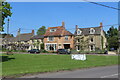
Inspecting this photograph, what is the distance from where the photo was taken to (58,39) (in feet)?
209

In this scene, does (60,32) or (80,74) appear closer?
(80,74)

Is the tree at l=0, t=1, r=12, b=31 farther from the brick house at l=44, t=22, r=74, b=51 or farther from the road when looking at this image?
the brick house at l=44, t=22, r=74, b=51

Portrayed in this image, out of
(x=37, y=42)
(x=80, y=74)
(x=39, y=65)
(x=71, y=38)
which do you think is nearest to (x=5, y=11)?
(x=39, y=65)

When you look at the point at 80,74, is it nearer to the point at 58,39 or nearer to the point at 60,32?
the point at 58,39

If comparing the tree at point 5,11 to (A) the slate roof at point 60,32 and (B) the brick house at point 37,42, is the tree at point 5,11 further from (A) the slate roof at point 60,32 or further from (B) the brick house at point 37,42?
(B) the brick house at point 37,42

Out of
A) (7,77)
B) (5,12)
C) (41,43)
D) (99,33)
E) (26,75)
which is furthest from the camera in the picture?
(41,43)

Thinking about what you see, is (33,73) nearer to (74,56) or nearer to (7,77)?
(7,77)

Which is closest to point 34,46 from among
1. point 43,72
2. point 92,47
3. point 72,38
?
point 72,38

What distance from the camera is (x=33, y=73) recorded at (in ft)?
41.6

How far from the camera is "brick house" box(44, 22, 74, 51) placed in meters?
62.3

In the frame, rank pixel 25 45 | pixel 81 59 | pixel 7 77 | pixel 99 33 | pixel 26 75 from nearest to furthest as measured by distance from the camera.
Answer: pixel 7 77, pixel 26 75, pixel 81 59, pixel 99 33, pixel 25 45

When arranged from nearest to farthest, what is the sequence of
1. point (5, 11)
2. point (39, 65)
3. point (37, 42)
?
point (39, 65), point (5, 11), point (37, 42)

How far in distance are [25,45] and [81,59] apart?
2245 inches

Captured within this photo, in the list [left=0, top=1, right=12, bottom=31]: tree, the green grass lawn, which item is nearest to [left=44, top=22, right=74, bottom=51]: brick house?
the green grass lawn
